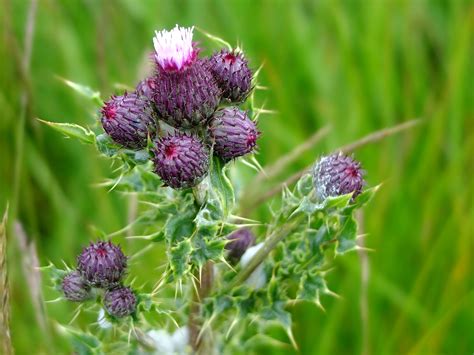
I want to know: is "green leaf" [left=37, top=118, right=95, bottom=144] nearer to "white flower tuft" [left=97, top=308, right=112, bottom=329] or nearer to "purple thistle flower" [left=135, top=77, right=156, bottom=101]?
"purple thistle flower" [left=135, top=77, right=156, bottom=101]

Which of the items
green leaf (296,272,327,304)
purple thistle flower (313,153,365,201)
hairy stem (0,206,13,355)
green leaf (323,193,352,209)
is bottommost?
hairy stem (0,206,13,355)

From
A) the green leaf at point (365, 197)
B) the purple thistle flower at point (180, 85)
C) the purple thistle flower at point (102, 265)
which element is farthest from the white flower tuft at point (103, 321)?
the green leaf at point (365, 197)

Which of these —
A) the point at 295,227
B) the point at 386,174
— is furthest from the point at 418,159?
the point at 295,227

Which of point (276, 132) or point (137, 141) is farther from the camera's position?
point (276, 132)

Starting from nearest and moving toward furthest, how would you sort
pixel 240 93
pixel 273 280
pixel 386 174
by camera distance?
pixel 240 93 < pixel 273 280 < pixel 386 174

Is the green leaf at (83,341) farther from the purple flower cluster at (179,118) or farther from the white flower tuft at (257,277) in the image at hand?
the purple flower cluster at (179,118)

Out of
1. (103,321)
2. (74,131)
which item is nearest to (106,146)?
(74,131)

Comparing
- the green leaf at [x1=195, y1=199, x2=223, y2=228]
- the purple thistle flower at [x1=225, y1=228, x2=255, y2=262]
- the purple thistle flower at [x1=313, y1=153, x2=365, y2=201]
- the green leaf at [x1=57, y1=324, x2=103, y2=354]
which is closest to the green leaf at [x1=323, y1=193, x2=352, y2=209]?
the purple thistle flower at [x1=313, y1=153, x2=365, y2=201]

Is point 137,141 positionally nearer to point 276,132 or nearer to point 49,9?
point 276,132
